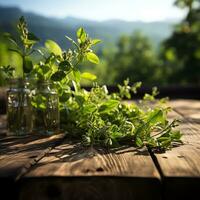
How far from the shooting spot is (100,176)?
0.76 m

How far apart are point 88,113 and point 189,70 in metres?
20.0

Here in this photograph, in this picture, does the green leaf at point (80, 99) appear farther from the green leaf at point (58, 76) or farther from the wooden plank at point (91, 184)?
the wooden plank at point (91, 184)

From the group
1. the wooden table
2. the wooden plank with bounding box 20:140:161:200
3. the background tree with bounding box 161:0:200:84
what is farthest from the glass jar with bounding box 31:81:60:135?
the background tree with bounding box 161:0:200:84

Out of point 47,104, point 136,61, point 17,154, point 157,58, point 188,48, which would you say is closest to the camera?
point 17,154

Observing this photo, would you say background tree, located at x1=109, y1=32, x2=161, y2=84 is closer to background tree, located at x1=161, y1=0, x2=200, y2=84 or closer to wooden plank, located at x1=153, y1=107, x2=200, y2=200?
background tree, located at x1=161, y1=0, x2=200, y2=84

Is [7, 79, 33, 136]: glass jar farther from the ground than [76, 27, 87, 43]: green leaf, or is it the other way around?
[76, 27, 87, 43]: green leaf

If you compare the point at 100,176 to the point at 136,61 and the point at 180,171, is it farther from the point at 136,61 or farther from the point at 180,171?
the point at 136,61

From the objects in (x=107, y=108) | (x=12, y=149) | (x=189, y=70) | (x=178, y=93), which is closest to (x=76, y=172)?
(x=12, y=149)

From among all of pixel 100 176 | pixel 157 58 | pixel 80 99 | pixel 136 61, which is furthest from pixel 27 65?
pixel 136 61

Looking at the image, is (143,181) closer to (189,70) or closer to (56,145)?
(56,145)

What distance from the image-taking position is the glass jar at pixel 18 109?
1308 millimetres

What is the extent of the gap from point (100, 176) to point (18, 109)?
623 millimetres

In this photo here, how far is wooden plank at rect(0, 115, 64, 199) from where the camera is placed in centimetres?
77

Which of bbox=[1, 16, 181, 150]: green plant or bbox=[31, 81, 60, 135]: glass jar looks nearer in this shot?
bbox=[1, 16, 181, 150]: green plant
